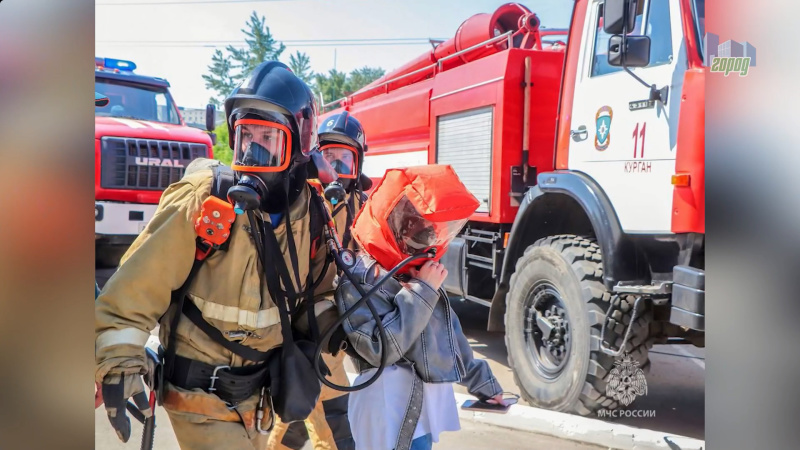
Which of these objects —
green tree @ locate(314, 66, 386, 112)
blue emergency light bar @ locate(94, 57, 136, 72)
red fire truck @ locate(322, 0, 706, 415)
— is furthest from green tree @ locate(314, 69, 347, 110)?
blue emergency light bar @ locate(94, 57, 136, 72)

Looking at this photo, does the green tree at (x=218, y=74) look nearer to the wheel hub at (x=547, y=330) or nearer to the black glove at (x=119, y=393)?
the black glove at (x=119, y=393)

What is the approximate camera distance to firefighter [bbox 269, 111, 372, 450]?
293cm

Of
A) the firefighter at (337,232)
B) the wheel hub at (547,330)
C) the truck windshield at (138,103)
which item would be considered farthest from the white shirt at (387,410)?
the truck windshield at (138,103)

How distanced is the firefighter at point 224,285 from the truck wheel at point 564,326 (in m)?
1.81

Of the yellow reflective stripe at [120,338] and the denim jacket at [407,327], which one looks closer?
the yellow reflective stripe at [120,338]

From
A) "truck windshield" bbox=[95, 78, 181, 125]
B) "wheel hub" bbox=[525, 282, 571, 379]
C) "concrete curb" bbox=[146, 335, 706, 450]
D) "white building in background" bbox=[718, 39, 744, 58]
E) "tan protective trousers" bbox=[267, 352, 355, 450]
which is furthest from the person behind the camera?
"truck windshield" bbox=[95, 78, 181, 125]

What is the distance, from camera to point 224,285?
2.07m

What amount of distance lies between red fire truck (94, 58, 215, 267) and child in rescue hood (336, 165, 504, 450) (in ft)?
8.82

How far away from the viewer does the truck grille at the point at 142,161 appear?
5371mm

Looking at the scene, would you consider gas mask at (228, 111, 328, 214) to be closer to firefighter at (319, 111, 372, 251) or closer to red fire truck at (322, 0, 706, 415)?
red fire truck at (322, 0, 706, 415)

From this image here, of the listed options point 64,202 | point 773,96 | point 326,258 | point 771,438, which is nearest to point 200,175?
point 326,258

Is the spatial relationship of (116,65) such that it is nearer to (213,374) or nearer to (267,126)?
(267,126)

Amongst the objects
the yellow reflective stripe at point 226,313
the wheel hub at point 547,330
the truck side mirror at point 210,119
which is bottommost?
the wheel hub at point 547,330

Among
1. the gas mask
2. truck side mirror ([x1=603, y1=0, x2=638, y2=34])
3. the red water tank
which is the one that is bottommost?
the gas mask
